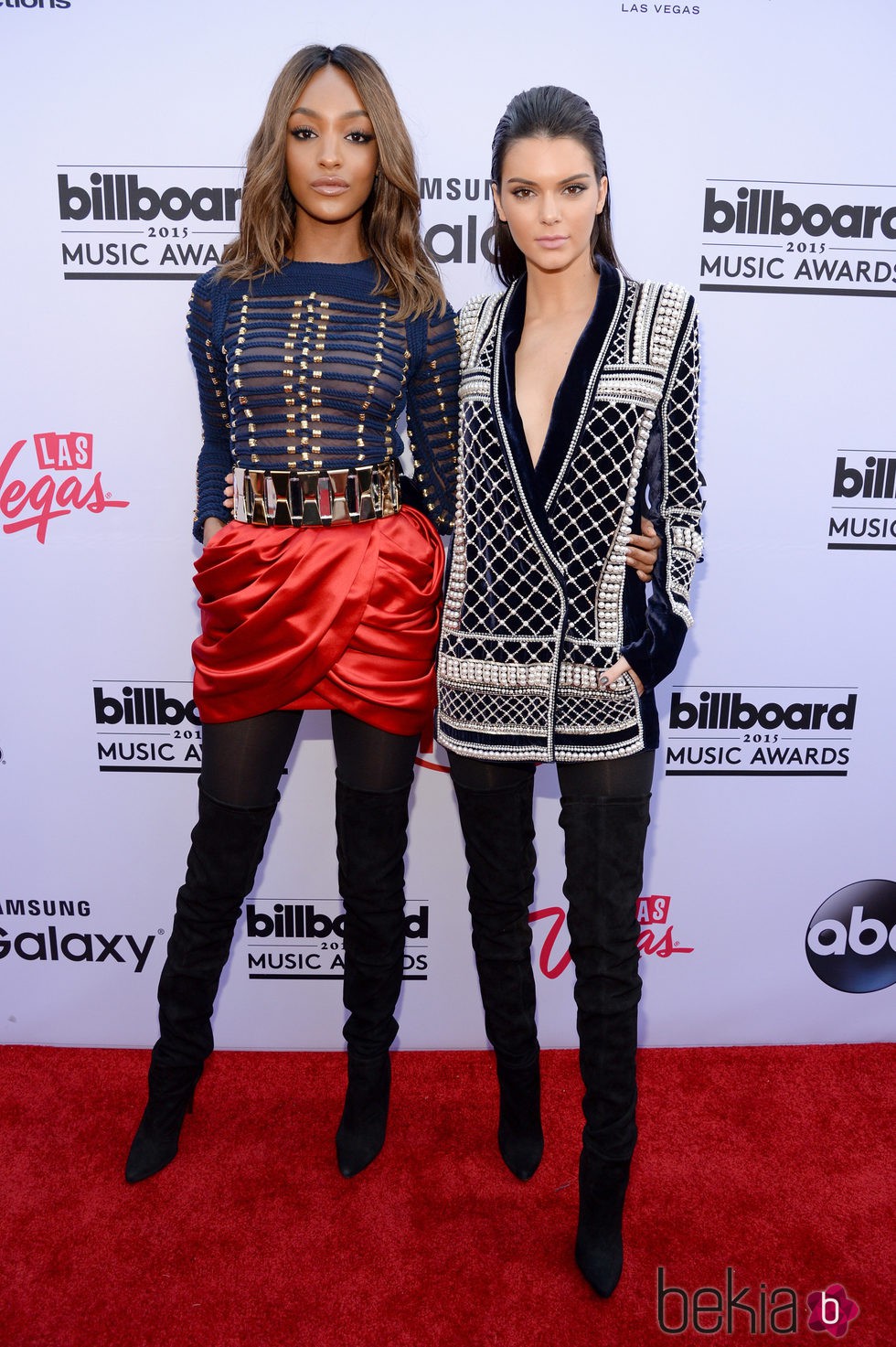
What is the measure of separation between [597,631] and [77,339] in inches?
50.1

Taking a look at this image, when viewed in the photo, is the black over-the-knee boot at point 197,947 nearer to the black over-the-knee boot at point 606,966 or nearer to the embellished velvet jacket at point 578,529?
the embellished velvet jacket at point 578,529

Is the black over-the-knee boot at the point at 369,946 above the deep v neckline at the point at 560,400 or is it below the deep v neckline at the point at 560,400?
below

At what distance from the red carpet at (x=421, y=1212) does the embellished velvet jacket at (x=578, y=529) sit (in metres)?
0.93

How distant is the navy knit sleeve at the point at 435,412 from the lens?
179 cm

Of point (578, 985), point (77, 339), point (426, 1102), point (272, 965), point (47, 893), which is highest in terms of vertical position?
point (77, 339)

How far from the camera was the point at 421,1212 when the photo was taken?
192 cm

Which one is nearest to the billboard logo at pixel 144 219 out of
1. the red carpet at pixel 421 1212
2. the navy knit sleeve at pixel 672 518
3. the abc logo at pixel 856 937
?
the navy knit sleeve at pixel 672 518

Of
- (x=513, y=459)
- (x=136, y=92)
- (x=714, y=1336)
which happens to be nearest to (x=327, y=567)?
(x=513, y=459)

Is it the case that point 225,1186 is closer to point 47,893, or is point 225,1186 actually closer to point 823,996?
point 47,893

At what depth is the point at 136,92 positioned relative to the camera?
198 centimetres

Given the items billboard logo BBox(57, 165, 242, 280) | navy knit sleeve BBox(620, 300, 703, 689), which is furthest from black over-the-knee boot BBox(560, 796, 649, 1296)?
billboard logo BBox(57, 165, 242, 280)

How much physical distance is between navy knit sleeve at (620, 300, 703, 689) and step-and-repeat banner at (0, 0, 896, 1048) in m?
0.58

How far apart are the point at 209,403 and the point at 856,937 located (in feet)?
6.40
